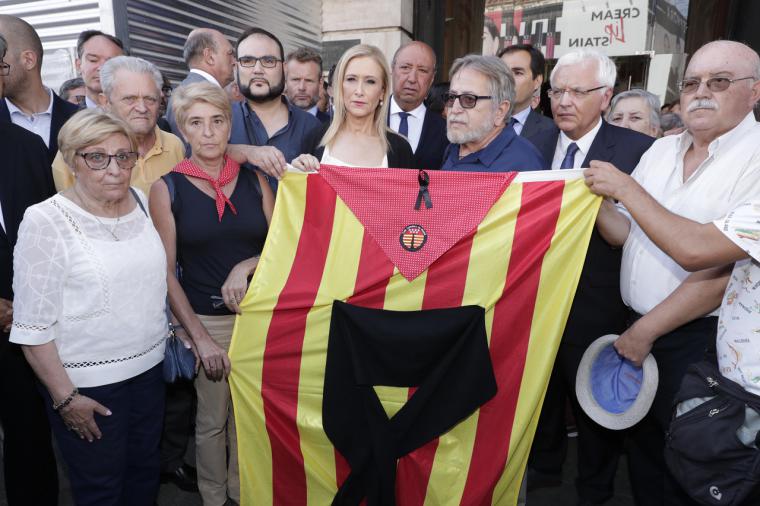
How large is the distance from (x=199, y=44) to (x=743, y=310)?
13.1 feet

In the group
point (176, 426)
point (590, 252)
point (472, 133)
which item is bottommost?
point (176, 426)

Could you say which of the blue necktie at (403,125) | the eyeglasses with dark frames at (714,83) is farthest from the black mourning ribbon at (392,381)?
the blue necktie at (403,125)

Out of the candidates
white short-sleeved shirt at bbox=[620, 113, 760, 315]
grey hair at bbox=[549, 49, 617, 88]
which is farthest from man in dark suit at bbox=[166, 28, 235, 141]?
white short-sleeved shirt at bbox=[620, 113, 760, 315]

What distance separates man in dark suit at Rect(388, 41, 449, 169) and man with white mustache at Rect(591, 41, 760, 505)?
77.3 inches

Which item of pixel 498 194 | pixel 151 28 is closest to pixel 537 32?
pixel 151 28

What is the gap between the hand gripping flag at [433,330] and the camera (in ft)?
6.89

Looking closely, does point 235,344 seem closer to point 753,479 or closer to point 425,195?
point 425,195

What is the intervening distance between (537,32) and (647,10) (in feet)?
5.86

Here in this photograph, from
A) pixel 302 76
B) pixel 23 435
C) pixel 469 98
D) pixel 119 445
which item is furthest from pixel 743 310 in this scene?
pixel 302 76

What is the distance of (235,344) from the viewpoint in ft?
7.39

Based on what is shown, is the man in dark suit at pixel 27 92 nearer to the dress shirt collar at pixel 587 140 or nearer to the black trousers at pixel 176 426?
the black trousers at pixel 176 426

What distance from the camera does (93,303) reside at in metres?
1.87

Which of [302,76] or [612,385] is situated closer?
[612,385]

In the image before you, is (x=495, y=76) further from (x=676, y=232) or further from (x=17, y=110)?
(x=17, y=110)
